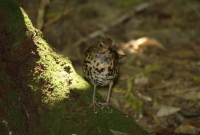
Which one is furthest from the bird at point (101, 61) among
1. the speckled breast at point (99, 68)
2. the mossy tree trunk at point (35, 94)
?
the mossy tree trunk at point (35, 94)

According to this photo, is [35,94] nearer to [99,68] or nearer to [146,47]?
[99,68]

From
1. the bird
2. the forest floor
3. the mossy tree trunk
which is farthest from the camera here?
the forest floor

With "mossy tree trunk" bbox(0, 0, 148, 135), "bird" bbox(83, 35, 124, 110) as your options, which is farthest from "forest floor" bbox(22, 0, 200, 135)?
"bird" bbox(83, 35, 124, 110)

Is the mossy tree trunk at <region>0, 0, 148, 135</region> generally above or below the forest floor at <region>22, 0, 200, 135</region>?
below

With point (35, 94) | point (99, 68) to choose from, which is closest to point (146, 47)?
point (99, 68)

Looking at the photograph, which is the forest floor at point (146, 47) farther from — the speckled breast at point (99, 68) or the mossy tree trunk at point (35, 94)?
the speckled breast at point (99, 68)

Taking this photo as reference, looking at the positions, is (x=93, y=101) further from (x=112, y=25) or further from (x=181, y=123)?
(x=112, y=25)

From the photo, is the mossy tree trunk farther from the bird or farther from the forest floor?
the bird

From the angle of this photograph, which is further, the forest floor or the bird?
the forest floor

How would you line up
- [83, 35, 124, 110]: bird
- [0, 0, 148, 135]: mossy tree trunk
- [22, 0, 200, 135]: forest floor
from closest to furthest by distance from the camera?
[0, 0, 148, 135]: mossy tree trunk → [83, 35, 124, 110]: bird → [22, 0, 200, 135]: forest floor

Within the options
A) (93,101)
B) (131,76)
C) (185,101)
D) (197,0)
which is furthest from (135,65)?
(197,0)
